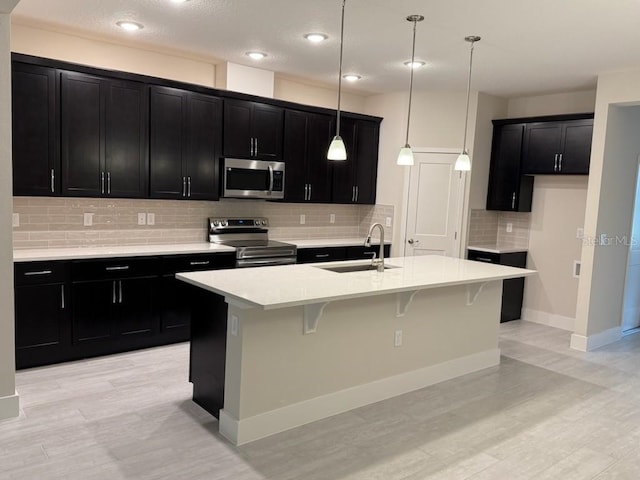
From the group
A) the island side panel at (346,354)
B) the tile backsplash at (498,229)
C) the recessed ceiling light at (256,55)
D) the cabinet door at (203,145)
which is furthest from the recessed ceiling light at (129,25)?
the tile backsplash at (498,229)

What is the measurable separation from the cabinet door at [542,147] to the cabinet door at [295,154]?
8.93ft

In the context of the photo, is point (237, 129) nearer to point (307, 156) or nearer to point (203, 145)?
point (203, 145)

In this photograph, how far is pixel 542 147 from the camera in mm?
6191

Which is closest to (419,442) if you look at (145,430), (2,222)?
(145,430)

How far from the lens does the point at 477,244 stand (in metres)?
6.70

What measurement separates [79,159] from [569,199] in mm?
5425

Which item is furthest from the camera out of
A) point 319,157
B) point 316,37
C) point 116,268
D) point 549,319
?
point 549,319

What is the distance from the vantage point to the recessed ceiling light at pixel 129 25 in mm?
4262

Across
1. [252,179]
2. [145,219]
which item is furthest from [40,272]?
[252,179]

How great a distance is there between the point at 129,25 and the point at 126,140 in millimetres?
1009

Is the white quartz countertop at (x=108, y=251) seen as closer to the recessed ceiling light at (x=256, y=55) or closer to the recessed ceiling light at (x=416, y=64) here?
the recessed ceiling light at (x=256, y=55)

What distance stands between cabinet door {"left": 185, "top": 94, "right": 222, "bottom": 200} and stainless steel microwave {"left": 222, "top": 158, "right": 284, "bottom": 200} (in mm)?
126

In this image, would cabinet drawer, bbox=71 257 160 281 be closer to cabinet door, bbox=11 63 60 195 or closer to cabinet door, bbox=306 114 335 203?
cabinet door, bbox=11 63 60 195

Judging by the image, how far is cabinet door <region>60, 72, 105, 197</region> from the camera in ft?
14.5
